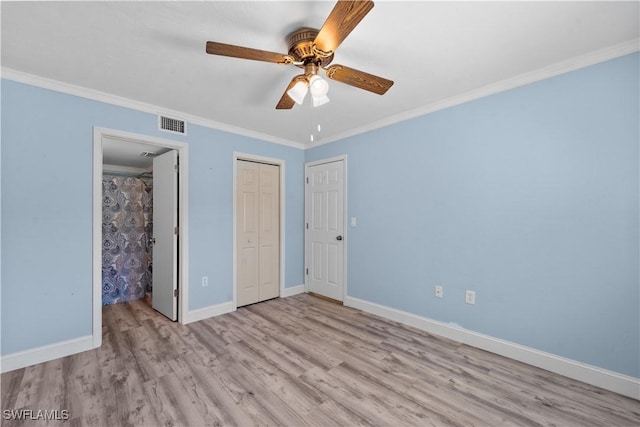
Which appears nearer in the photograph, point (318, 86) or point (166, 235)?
point (318, 86)

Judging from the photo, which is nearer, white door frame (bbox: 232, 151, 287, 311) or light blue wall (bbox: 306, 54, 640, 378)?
light blue wall (bbox: 306, 54, 640, 378)

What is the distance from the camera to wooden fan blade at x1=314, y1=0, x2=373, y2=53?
1216 millimetres

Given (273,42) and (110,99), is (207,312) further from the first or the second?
(273,42)

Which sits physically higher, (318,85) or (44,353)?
(318,85)

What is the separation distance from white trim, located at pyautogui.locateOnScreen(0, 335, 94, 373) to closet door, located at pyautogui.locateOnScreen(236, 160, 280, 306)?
1.60 meters

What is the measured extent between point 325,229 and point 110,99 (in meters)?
2.86

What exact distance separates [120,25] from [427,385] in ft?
10.4

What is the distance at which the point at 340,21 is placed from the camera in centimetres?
132

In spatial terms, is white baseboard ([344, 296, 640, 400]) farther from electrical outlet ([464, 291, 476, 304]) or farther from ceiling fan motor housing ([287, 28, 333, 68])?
ceiling fan motor housing ([287, 28, 333, 68])

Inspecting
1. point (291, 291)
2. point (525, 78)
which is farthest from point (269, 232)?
point (525, 78)

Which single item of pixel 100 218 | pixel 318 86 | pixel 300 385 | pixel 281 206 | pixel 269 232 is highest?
pixel 318 86

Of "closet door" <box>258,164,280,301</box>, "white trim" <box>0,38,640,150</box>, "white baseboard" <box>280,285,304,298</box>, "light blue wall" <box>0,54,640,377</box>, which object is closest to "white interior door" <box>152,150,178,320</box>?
"light blue wall" <box>0,54,640,377</box>

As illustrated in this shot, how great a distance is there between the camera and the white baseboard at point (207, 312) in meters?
3.14

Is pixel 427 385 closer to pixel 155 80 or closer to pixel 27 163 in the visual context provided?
pixel 155 80
